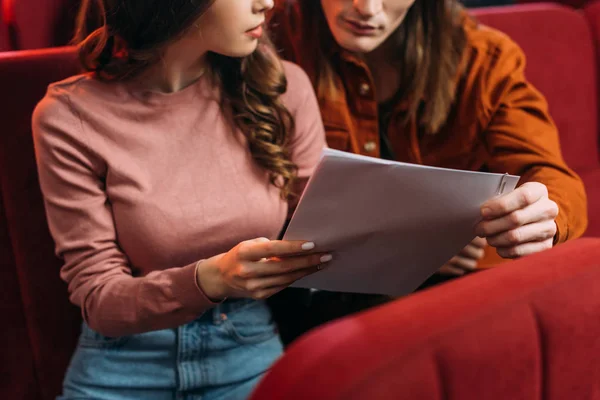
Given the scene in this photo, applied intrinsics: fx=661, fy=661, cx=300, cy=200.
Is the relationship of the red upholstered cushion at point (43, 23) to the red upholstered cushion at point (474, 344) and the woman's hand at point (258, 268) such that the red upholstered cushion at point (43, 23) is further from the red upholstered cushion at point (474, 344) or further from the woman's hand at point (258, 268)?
the red upholstered cushion at point (474, 344)

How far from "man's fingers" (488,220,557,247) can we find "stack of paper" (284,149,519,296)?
1.5 inches

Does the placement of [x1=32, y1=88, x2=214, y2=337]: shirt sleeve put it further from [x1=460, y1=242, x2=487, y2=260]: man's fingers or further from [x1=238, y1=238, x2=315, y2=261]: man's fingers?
[x1=460, y1=242, x2=487, y2=260]: man's fingers

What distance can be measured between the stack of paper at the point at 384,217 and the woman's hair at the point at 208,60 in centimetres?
21

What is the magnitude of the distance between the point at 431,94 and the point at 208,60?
395 mm

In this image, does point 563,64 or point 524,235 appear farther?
point 563,64

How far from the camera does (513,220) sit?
2.76 ft

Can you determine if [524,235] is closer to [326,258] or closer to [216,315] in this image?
[326,258]

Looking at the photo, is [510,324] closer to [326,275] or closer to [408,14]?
[326,275]

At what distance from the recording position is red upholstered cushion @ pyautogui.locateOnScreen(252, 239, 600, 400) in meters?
0.52

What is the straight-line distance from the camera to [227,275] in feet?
2.65

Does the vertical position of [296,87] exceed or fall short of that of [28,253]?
it exceeds it

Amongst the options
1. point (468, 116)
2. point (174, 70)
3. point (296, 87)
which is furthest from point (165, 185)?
point (468, 116)

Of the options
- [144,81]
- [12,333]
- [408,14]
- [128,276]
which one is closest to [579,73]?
[408,14]

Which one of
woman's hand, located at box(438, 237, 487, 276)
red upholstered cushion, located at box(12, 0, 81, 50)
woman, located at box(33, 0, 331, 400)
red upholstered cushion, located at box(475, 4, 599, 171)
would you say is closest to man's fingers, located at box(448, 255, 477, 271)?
woman's hand, located at box(438, 237, 487, 276)
